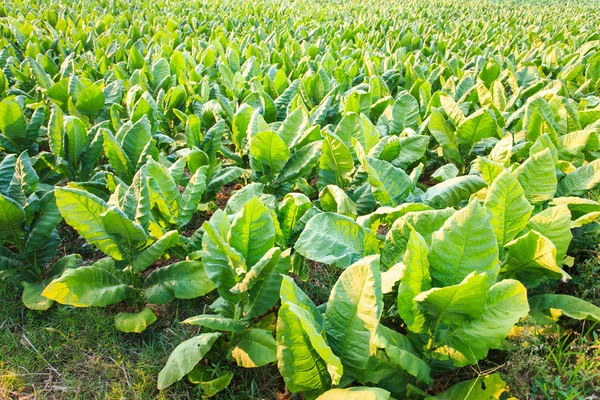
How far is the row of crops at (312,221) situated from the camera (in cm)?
152

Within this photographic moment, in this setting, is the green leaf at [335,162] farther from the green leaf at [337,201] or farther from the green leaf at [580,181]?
the green leaf at [580,181]

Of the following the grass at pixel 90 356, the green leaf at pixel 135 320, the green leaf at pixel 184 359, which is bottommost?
the grass at pixel 90 356

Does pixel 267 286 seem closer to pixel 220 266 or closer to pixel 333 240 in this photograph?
pixel 220 266

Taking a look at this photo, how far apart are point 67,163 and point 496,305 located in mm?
2340

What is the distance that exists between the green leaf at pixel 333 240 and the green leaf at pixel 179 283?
52 centimetres

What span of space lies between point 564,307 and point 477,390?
0.63 metres

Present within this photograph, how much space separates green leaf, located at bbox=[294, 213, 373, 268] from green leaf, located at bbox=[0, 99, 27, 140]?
2.06 metres

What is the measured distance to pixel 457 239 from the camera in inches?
59.2

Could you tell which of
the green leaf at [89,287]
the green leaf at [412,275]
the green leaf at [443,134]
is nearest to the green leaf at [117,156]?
the green leaf at [89,287]

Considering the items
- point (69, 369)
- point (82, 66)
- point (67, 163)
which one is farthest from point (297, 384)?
point (82, 66)

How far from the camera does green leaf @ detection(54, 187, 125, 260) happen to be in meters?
1.90

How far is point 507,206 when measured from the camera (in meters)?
1.77

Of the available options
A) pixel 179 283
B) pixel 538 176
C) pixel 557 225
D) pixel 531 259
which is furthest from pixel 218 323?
pixel 538 176

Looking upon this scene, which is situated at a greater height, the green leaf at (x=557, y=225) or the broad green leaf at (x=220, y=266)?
the green leaf at (x=557, y=225)
